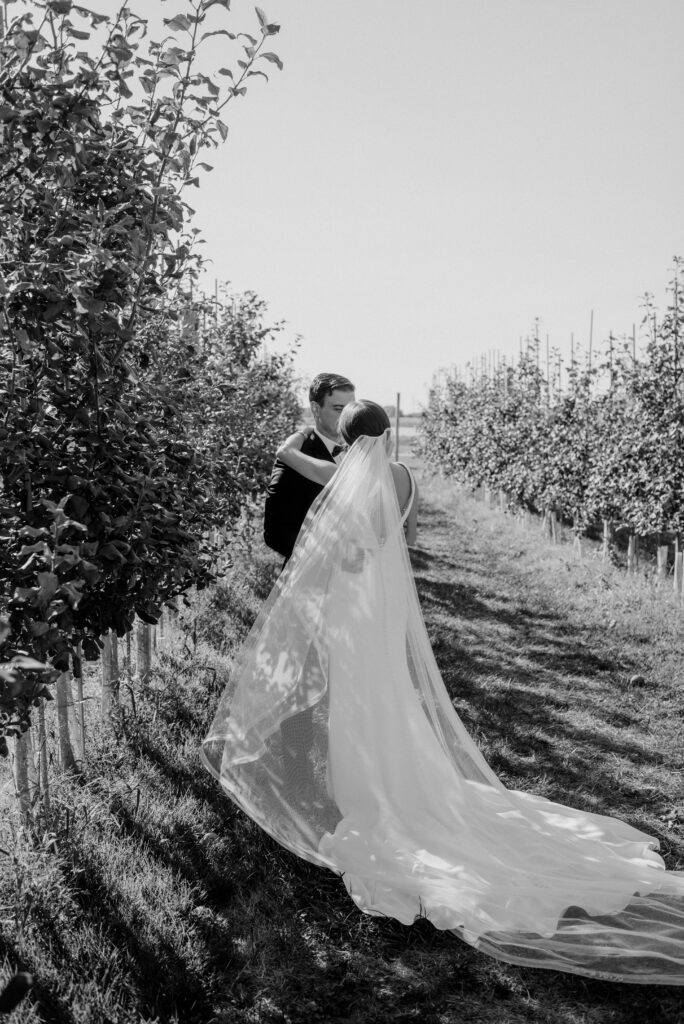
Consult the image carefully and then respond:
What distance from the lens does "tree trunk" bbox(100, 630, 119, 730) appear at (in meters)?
4.86

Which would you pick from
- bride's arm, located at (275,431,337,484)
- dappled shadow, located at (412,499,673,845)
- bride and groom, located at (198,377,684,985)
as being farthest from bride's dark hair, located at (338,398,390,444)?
dappled shadow, located at (412,499,673,845)

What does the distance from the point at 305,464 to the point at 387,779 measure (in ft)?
5.18

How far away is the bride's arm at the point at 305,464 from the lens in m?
4.27

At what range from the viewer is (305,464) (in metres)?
4.32

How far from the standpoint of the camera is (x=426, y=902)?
3.19 metres

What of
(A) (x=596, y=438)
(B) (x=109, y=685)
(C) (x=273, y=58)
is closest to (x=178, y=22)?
(C) (x=273, y=58)

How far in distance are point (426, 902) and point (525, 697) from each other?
131 inches

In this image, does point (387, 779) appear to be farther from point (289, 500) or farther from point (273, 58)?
point (273, 58)

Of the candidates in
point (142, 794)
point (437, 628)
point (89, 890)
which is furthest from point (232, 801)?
point (437, 628)

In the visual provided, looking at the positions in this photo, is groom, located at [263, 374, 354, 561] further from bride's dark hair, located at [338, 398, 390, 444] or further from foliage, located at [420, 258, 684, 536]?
foliage, located at [420, 258, 684, 536]

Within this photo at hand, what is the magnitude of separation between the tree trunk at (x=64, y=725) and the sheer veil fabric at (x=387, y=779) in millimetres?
709

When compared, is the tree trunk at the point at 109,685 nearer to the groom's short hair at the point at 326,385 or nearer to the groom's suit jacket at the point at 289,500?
the groom's suit jacket at the point at 289,500

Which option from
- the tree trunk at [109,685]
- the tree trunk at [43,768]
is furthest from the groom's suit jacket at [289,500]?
the tree trunk at [43,768]

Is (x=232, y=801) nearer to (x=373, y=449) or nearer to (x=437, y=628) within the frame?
(x=373, y=449)
